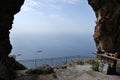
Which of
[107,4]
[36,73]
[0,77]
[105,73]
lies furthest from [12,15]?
[107,4]

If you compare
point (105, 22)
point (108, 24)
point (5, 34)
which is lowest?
point (5, 34)

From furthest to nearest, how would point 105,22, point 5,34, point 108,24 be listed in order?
point 105,22
point 108,24
point 5,34

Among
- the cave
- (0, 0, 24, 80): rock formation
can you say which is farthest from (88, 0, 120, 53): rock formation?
(0, 0, 24, 80): rock formation

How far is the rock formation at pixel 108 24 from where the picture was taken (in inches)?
914

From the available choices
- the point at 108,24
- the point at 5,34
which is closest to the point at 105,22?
Result: the point at 108,24

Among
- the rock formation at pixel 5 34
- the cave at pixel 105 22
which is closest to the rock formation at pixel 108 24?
the cave at pixel 105 22

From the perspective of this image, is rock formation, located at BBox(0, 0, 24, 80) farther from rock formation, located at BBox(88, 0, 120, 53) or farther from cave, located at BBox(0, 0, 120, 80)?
rock formation, located at BBox(88, 0, 120, 53)

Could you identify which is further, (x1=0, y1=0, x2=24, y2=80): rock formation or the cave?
the cave

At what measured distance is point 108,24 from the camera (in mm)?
23969

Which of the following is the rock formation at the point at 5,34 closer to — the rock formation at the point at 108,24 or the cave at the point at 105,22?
the cave at the point at 105,22

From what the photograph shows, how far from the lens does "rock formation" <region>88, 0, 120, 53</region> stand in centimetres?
2320

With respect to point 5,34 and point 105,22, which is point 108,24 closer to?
point 105,22

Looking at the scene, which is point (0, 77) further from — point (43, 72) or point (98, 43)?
point (98, 43)

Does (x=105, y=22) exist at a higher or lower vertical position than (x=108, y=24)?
higher
